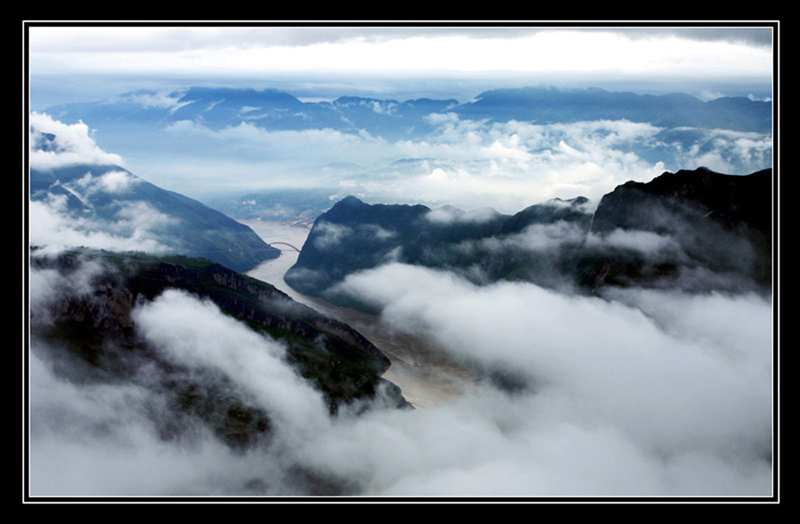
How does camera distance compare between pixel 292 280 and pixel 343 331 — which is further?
pixel 292 280

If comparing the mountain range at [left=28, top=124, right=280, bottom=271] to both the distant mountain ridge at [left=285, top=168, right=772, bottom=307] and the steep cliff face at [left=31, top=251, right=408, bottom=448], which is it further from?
the steep cliff face at [left=31, top=251, right=408, bottom=448]

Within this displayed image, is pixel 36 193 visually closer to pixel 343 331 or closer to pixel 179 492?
pixel 343 331

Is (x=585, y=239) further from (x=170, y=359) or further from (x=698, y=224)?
(x=170, y=359)

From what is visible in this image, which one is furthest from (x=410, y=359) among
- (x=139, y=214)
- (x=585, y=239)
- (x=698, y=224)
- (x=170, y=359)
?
(x=139, y=214)

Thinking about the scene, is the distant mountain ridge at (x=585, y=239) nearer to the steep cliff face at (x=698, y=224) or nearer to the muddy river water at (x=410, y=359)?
the steep cliff face at (x=698, y=224)

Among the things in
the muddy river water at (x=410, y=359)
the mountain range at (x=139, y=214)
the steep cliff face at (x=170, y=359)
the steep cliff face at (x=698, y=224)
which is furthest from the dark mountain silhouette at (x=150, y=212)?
the steep cliff face at (x=698, y=224)
